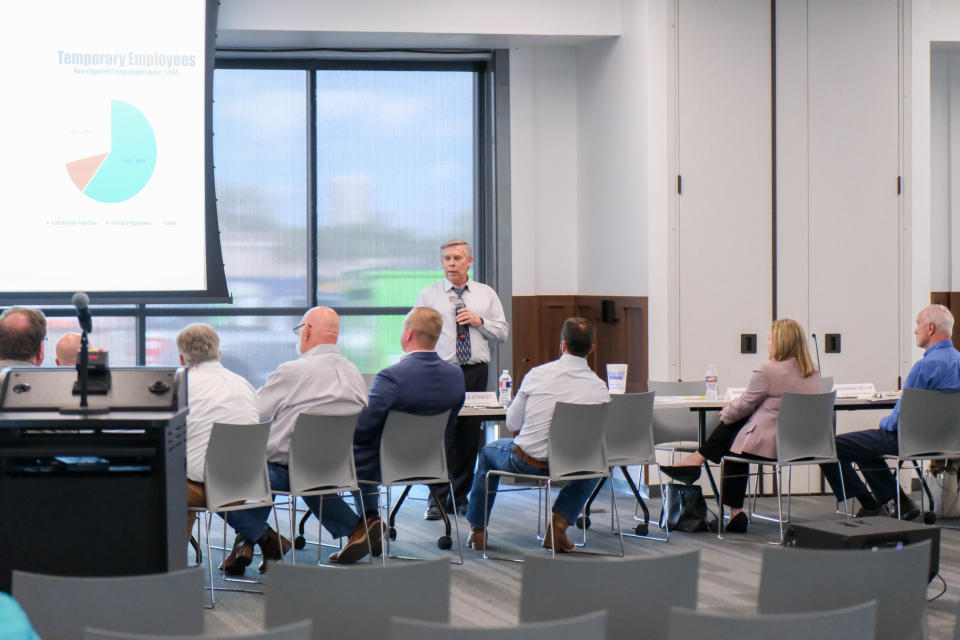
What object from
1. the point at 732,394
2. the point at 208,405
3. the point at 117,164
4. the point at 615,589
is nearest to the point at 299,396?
the point at 208,405

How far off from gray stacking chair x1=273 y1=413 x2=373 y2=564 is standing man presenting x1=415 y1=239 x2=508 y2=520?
1587 mm

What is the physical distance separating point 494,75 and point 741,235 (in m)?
2.36

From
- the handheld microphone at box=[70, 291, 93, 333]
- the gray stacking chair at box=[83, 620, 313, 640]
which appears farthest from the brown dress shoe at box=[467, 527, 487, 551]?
the gray stacking chair at box=[83, 620, 313, 640]

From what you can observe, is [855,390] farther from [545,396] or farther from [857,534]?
[857,534]

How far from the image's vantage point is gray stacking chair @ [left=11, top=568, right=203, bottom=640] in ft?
8.18

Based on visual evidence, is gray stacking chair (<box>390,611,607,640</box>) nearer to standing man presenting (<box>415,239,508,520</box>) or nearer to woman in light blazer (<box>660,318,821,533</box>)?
woman in light blazer (<box>660,318,821,533</box>)

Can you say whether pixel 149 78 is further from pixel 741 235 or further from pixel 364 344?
pixel 741 235

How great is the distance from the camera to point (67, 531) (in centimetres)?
348

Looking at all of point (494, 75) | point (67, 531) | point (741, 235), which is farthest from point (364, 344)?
point (67, 531)

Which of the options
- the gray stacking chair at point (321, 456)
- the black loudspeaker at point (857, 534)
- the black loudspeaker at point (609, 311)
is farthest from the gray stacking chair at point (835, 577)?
the black loudspeaker at point (609, 311)

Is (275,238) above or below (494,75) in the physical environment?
below

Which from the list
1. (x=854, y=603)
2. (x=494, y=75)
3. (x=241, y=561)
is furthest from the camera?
(x=494, y=75)

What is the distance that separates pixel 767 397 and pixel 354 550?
8.19 feet

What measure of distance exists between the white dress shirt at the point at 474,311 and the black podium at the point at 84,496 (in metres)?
3.69
